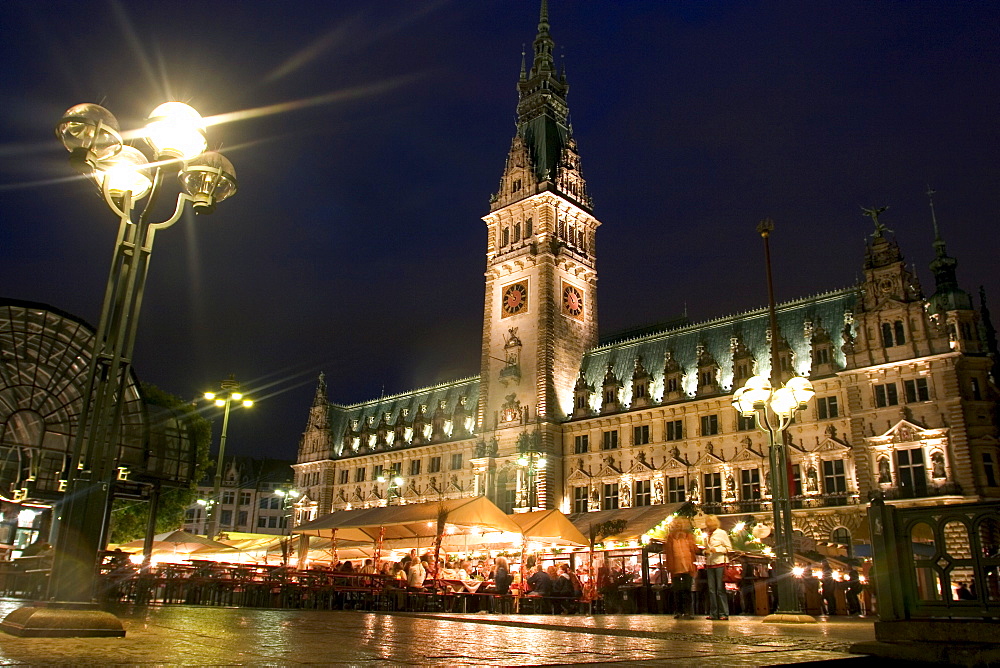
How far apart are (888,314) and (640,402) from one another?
17.1 meters

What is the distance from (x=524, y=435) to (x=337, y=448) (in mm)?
28998

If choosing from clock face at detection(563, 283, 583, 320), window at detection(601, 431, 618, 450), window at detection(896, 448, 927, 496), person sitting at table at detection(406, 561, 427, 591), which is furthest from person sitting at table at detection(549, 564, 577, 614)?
clock face at detection(563, 283, 583, 320)

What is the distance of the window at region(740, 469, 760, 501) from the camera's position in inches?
1802

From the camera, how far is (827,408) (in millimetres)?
44531

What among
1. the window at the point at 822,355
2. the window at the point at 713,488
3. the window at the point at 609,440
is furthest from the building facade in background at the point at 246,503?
the window at the point at 822,355

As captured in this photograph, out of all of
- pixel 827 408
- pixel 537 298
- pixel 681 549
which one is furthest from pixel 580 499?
pixel 681 549

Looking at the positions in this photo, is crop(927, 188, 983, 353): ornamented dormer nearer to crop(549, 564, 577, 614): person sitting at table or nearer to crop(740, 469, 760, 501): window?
crop(740, 469, 760, 501): window

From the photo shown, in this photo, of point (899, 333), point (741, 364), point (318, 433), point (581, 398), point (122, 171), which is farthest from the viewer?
point (318, 433)

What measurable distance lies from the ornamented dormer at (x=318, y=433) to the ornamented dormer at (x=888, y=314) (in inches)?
2004

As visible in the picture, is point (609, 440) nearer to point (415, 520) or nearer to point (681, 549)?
point (415, 520)

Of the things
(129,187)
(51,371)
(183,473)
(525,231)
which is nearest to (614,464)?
(525,231)

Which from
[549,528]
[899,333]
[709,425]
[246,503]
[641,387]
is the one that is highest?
[899,333]

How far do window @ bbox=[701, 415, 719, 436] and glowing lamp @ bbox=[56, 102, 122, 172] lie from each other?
44099 mm

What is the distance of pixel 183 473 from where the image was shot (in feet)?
102
